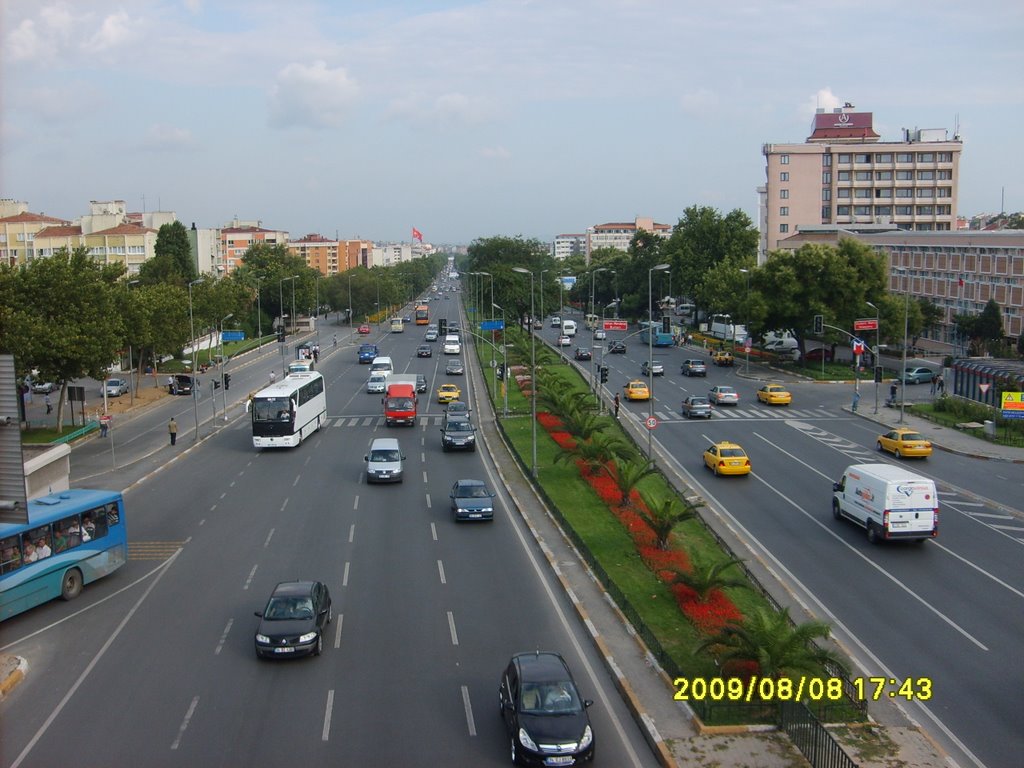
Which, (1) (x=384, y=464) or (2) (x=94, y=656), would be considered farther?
(1) (x=384, y=464)

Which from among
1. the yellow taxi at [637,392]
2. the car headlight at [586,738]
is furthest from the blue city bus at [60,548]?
the yellow taxi at [637,392]

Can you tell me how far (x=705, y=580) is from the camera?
2230 centimetres

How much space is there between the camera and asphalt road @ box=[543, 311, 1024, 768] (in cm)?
1784

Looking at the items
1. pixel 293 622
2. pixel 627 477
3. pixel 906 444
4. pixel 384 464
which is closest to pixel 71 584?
pixel 293 622

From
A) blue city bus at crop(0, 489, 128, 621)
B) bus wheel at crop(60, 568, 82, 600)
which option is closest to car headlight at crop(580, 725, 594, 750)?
blue city bus at crop(0, 489, 128, 621)

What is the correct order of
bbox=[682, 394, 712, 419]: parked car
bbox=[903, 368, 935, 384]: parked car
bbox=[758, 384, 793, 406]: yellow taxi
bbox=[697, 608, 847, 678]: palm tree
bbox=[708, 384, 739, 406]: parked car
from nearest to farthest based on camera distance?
bbox=[697, 608, 847, 678]: palm tree < bbox=[682, 394, 712, 419]: parked car < bbox=[758, 384, 793, 406]: yellow taxi < bbox=[708, 384, 739, 406]: parked car < bbox=[903, 368, 935, 384]: parked car

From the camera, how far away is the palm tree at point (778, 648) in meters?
17.0

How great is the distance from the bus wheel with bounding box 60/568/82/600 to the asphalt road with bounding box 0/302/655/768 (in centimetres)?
33

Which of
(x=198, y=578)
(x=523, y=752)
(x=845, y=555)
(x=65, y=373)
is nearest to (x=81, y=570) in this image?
(x=198, y=578)

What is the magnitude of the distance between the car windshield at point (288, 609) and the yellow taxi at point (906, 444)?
29529mm

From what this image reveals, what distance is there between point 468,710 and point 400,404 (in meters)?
35.8

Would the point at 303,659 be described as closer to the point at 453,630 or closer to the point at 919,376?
the point at 453,630

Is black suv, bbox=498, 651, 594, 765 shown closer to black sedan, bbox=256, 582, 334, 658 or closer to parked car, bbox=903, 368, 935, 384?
black sedan, bbox=256, 582, 334, 658

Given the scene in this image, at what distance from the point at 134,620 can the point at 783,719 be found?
14904 millimetres
